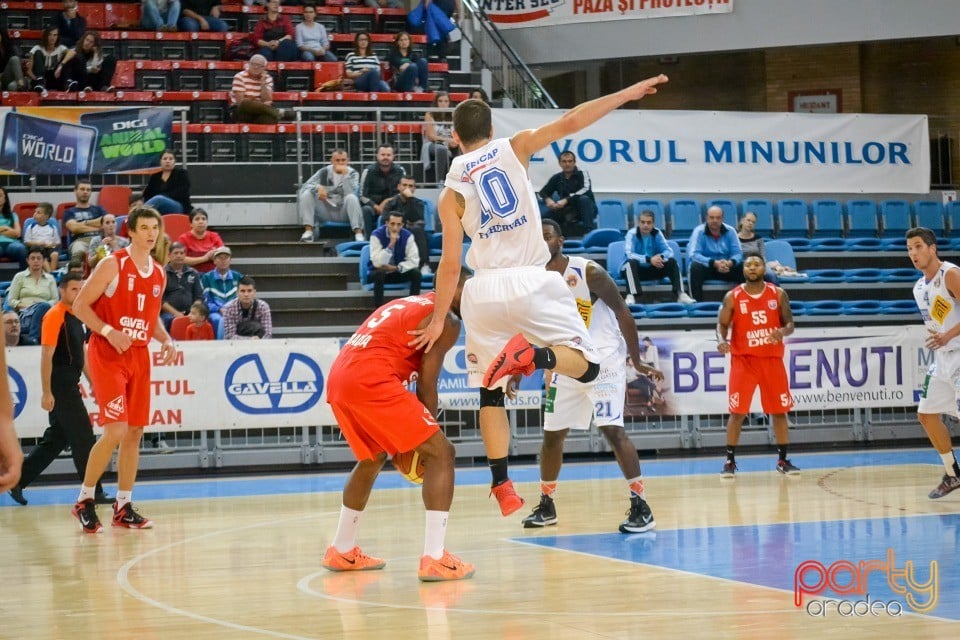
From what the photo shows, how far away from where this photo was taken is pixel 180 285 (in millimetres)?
14531

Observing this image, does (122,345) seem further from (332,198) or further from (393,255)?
(332,198)

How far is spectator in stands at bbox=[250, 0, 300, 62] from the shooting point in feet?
65.3

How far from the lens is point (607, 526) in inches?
335

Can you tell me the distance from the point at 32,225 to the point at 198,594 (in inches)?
403

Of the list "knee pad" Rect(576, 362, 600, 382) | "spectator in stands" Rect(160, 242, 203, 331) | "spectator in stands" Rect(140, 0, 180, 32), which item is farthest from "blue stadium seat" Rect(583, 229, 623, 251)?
"knee pad" Rect(576, 362, 600, 382)

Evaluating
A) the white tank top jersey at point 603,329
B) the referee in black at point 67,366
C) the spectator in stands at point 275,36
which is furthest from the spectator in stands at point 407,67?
the white tank top jersey at point 603,329

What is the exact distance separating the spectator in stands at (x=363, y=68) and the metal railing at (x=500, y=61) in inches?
90.9

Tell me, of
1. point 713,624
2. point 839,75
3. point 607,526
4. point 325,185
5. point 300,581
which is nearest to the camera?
point 713,624

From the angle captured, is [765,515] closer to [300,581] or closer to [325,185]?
[300,581]

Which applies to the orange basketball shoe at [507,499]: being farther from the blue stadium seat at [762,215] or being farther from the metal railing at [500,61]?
the metal railing at [500,61]

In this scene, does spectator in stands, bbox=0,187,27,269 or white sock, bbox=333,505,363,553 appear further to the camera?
spectator in stands, bbox=0,187,27,269

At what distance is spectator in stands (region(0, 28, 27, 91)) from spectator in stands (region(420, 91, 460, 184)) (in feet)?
19.7

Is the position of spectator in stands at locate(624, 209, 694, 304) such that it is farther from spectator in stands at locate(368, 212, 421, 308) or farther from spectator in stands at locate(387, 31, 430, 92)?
spectator in stands at locate(387, 31, 430, 92)

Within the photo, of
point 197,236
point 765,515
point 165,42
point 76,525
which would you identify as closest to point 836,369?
point 765,515
